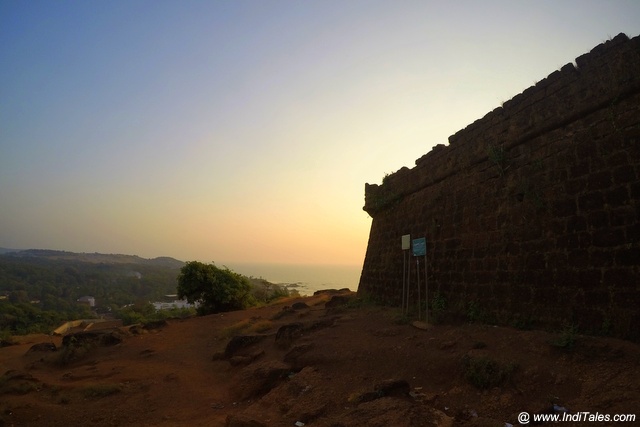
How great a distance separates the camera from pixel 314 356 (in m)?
7.26

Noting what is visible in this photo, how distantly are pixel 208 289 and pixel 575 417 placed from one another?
2027 centimetres

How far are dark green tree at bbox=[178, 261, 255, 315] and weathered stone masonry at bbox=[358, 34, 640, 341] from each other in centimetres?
1509

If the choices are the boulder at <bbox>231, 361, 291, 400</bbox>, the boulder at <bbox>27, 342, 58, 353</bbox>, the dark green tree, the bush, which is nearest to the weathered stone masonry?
the bush

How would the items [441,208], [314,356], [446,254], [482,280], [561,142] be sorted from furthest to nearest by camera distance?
[441,208]
[446,254]
[482,280]
[314,356]
[561,142]

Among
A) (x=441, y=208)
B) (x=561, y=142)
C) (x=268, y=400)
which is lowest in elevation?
(x=268, y=400)

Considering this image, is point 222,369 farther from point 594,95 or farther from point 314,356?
point 594,95

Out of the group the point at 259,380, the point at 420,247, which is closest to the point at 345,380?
the point at 259,380

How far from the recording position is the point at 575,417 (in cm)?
366

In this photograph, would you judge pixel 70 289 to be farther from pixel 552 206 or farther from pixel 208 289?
pixel 552 206

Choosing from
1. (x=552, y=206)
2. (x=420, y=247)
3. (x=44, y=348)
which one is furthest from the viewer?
(x=44, y=348)

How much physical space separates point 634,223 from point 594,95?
221cm

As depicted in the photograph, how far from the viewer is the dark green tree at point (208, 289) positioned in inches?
854

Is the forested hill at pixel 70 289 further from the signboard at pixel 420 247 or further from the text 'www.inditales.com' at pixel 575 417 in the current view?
the text 'www.inditales.com' at pixel 575 417

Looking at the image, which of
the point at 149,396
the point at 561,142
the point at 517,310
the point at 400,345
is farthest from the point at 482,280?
the point at 149,396
